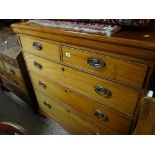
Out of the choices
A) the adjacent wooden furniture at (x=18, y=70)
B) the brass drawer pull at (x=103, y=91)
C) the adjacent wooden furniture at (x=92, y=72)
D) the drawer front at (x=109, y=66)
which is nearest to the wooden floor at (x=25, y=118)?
the adjacent wooden furniture at (x=18, y=70)

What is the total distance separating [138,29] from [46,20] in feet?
1.89

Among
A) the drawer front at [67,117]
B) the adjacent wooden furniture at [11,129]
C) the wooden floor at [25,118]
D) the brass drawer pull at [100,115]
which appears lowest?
the wooden floor at [25,118]

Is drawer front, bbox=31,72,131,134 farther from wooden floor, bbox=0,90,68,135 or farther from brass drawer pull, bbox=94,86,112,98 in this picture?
wooden floor, bbox=0,90,68,135

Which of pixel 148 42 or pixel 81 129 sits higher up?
pixel 148 42

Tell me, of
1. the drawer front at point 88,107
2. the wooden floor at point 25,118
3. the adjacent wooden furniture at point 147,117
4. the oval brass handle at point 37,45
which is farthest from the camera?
the wooden floor at point 25,118

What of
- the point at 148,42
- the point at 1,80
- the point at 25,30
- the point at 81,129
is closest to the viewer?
the point at 148,42

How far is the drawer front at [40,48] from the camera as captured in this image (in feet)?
3.25

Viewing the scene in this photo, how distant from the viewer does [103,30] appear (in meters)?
0.72

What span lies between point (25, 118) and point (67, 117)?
2.45 feet

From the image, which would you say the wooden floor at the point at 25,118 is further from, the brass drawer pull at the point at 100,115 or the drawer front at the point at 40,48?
the drawer front at the point at 40,48

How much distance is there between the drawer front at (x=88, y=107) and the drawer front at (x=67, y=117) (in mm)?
77

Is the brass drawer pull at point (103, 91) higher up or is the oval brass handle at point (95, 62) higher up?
the oval brass handle at point (95, 62)

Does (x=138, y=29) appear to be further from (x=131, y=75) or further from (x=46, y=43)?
(x=46, y=43)
